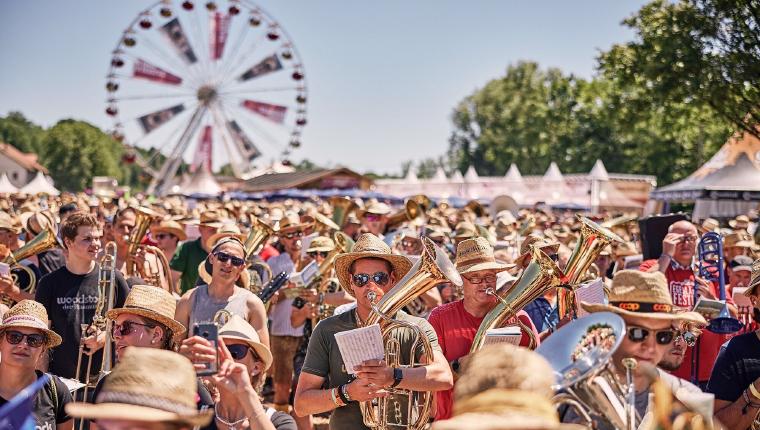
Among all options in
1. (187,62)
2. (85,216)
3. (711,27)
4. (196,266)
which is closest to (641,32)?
(711,27)

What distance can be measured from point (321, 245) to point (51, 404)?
13.8ft

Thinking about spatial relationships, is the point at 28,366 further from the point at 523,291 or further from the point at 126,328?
the point at 523,291

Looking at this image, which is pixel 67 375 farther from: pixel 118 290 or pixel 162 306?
pixel 162 306

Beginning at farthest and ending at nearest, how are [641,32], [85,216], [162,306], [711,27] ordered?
[641,32] < [711,27] < [85,216] < [162,306]

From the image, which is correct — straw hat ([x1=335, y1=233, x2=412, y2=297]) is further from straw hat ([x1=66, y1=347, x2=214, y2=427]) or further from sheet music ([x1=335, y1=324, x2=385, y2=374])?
straw hat ([x1=66, y1=347, x2=214, y2=427])

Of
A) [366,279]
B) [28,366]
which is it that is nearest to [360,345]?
[366,279]

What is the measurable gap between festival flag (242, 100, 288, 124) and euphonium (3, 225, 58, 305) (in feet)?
142

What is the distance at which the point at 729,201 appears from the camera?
21750mm

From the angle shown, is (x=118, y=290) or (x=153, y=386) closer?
(x=153, y=386)

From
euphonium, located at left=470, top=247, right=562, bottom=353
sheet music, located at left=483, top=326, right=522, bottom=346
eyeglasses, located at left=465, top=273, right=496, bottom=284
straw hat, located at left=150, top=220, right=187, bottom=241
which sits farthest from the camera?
straw hat, located at left=150, top=220, right=187, bottom=241

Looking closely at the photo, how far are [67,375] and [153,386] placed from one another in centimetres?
319

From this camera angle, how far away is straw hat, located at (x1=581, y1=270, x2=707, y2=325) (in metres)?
3.06

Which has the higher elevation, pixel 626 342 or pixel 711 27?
pixel 711 27

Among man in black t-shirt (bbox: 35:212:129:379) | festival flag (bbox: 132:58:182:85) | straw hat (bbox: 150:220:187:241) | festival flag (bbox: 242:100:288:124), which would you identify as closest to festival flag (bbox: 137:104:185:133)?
festival flag (bbox: 132:58:182:85)
